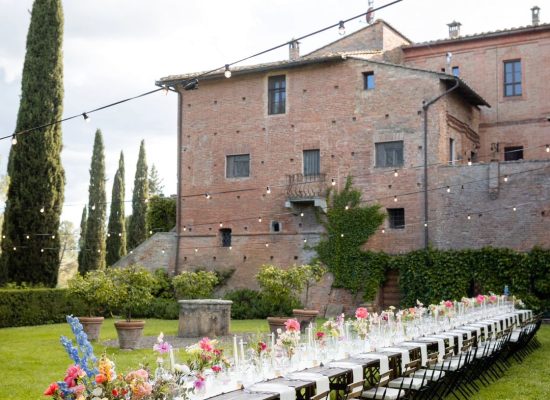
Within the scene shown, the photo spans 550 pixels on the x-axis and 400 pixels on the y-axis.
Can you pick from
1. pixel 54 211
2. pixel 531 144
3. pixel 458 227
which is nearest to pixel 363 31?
pixel 531 144

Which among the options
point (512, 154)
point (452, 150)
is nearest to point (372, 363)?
point (452, 150)

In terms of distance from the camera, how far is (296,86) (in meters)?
26.6

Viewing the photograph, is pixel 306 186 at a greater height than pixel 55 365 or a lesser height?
greater

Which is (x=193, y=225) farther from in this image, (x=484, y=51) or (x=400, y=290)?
(x=484, y=51)

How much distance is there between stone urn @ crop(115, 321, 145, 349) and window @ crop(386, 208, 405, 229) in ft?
37.3

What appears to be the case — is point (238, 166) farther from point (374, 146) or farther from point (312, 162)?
point (374, 146)

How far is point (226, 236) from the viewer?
27.6m

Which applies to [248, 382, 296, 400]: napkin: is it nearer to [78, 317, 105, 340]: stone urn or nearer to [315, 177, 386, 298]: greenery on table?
[78, 317, 105, 340]: stone urn

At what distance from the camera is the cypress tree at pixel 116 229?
118 ft

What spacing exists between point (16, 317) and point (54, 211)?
A: 13.9 feet

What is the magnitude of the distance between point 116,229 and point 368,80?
1676 centimetres

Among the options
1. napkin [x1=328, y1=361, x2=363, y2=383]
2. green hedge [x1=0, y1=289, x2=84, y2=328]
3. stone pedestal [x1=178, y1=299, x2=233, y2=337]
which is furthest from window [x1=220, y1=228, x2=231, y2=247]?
napkin [x1=328, y1=361, x2=363, y2=383]

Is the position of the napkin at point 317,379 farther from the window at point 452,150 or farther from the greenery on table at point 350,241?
the window at point 452,150

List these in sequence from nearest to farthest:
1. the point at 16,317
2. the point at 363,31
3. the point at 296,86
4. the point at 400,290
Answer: the point at 16,317 < the point at 400,290 < the point at 296,86 < the point at 363,31
